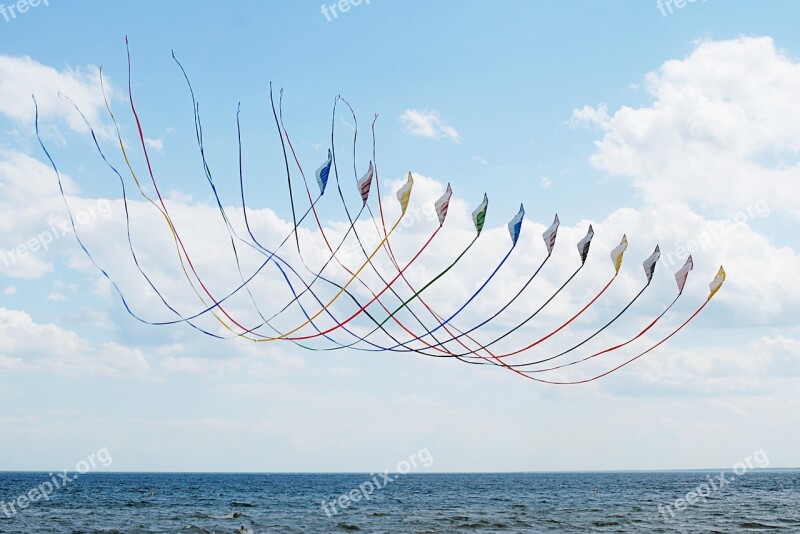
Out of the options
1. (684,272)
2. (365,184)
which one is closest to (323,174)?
(365,184)

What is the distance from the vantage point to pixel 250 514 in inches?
2581

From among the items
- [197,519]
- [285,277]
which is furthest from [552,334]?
[197,519]

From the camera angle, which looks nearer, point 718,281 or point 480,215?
point 480,215

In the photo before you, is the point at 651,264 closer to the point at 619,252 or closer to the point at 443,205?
the point at 619,252

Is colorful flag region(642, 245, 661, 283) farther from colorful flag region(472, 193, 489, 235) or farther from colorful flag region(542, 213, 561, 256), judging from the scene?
colorful flag region(472, 193, 489, 235)

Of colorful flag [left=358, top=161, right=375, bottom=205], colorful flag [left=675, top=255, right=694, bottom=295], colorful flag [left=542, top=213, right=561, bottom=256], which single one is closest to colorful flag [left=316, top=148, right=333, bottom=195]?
colorful flag [left=358, top=161, right=375, bottom=205]

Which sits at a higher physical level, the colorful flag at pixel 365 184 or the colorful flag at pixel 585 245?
the colorful flag at pixel 365 184

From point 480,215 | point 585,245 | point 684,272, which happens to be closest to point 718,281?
point 684,272

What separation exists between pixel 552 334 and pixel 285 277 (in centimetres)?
808

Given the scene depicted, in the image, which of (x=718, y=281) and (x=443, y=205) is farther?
(x=718, y=281)

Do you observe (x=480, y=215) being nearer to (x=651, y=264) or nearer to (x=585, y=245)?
(x=585, y=245)

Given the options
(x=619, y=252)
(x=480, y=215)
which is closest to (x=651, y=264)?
(x=619, y=252)

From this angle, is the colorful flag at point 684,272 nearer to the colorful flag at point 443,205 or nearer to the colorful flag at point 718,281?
the colorful flag at point 718,281

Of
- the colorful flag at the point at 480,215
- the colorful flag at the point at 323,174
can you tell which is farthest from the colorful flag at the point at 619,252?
the colorful flag at the point at 323,174
